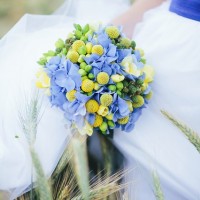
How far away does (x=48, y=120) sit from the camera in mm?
1234

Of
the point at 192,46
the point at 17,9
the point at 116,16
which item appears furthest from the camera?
the point at 17,9

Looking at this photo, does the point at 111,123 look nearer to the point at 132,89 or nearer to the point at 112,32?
the point at 132,89

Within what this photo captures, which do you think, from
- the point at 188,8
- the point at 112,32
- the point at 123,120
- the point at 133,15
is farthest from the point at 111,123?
the point at 133,15

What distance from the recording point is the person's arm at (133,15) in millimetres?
1538

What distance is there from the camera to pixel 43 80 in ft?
3.96

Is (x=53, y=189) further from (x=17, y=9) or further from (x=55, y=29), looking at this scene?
(x=17, y=9)

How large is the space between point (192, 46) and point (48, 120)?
460mm

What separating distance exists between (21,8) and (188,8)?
1.85 metres

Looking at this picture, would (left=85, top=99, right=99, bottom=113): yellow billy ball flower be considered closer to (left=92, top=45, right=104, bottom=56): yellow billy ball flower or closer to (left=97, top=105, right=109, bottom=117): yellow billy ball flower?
(left=97, top=105, right=109, bottom=117): yellow billy ball flower

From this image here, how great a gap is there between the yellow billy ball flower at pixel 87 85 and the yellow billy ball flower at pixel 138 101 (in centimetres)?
14

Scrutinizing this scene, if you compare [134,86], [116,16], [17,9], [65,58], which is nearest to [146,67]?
[134,86]

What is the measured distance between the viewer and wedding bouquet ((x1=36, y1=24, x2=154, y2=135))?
45.1 inches

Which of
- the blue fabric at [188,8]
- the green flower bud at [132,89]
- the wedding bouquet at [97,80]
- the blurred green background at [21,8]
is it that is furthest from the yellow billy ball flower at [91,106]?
the blurred green background at [21,8]

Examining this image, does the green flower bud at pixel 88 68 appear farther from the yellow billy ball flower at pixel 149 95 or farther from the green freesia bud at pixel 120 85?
the yellow billy ball flower at pixel 149 95
